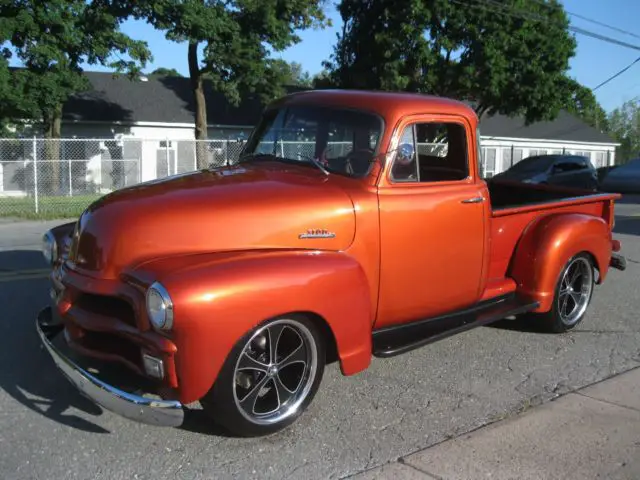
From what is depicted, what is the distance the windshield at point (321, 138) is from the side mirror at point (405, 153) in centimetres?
18

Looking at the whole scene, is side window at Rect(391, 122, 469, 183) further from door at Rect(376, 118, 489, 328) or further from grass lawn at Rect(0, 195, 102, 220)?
grass lawn at Rect(0, 195, 102, 220)

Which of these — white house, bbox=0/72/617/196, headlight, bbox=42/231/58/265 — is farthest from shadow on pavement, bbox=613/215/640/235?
white house, bbox=0/72/617/196

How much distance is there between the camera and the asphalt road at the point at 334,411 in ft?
11.2

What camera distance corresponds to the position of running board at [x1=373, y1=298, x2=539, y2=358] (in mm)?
4227

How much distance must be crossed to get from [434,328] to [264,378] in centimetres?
144

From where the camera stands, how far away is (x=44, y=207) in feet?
53.6

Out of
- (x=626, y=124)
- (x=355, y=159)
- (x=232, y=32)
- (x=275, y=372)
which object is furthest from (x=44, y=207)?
(x=626, y=124)

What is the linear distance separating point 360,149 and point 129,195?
1565 millimetres

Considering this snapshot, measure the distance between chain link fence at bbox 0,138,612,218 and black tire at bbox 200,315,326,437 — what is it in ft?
34.3

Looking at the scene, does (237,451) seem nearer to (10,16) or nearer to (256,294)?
(256,294)

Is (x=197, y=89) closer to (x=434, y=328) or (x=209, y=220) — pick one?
(x=434, y=328)

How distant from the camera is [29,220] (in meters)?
14.4

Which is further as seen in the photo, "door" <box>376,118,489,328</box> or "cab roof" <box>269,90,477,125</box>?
"cab roof" <box>269,90,477,125</box>

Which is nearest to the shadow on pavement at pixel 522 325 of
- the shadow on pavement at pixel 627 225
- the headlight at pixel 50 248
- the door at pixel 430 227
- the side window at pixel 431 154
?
the door at pixel 430 227
